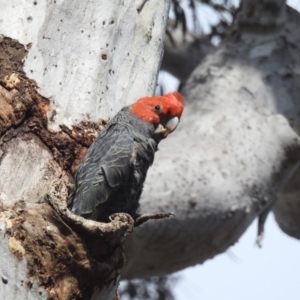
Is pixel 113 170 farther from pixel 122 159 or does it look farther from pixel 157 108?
pixel 157 108

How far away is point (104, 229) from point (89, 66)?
0.56 m

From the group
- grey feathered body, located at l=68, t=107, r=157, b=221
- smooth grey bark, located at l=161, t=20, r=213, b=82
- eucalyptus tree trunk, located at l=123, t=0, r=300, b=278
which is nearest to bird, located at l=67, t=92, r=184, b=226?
grey feathered body, located at l=68, t=107, r=157, b=221

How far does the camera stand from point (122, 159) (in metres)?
2.13

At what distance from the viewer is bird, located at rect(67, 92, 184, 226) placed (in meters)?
2.00

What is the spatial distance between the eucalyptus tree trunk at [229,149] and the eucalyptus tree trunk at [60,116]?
0.92m

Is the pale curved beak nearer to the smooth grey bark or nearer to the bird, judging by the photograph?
the bird

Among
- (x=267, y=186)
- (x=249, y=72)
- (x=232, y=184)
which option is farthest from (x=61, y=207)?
(x=249, y=72)

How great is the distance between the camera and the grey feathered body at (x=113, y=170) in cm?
199

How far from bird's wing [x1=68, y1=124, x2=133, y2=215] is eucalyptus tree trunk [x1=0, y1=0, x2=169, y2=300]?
5 centimetres

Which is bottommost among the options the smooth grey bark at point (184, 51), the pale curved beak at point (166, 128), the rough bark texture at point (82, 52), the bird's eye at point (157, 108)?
the smooth grey bark at point (184, 51)

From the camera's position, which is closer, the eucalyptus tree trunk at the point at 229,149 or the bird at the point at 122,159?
the bird at the point at 122,159

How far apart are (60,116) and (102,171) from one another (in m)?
0.20

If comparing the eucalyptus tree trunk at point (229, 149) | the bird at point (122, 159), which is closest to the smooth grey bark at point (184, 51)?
the eucalyptus tree trunk at point (229, 149)

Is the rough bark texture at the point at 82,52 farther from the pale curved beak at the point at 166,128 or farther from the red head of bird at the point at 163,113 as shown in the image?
the pale curved beak at the point at 166,128
